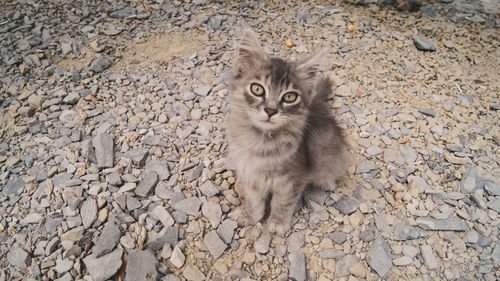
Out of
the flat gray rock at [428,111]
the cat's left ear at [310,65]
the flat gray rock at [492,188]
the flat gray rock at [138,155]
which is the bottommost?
the flat gray rock at [138,155]

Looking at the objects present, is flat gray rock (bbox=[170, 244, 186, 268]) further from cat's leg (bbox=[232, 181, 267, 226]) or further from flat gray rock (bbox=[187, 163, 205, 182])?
flat gray rock (bbox=[187, 163, 205, 182])

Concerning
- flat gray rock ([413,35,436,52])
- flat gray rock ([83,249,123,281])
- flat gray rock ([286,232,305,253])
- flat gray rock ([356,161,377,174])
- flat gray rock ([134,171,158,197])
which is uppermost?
flat gray rock ([413,35,436,52])

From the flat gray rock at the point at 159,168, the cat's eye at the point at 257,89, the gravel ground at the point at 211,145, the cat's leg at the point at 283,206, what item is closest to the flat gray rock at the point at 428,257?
the gravel ground at the point at 211,145

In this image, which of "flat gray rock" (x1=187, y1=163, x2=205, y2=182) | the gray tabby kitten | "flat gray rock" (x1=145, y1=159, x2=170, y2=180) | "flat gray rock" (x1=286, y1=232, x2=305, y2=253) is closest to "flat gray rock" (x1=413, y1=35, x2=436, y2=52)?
the gray tabby kitten

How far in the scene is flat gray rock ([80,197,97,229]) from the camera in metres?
2.61

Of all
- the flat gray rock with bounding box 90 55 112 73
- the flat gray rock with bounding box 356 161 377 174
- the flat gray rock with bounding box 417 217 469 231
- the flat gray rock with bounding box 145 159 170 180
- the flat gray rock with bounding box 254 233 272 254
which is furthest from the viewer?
the flat gray rock with bounding box 90 55 112 73

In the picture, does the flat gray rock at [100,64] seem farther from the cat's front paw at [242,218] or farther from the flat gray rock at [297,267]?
the flat gray rock at [297,267]

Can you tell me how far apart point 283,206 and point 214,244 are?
0.52 m

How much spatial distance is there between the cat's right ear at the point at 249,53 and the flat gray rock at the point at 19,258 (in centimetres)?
173

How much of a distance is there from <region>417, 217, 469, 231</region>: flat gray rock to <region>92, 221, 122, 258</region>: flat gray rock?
204cm

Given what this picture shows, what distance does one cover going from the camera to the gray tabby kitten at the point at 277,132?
227 cm

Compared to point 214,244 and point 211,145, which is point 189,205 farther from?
point 211,145

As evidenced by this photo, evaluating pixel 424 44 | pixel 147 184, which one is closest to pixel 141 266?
pixel 147 184

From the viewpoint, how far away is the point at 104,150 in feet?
9.84
